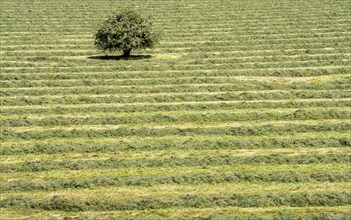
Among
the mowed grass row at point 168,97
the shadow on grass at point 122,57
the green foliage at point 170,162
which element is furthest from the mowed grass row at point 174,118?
the shadow on grass at point 122,57

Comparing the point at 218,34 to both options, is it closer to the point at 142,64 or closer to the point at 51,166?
the point at 142,64

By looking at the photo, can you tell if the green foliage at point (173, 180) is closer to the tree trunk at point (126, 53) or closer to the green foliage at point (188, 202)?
the green foliage at point (188, 202)

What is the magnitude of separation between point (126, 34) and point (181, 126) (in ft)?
44.6

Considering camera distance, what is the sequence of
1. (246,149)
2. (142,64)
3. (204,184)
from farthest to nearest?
(142,64)
(246,149)
(204,184)

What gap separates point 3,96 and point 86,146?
946 cm

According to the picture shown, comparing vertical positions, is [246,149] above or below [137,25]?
below

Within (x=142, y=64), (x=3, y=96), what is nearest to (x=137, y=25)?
(x=142, y=64)

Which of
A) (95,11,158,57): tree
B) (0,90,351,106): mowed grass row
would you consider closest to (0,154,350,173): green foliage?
(0,90,351,106): mowed grass row

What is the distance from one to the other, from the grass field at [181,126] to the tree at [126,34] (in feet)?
4.44

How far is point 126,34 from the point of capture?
3684 cm

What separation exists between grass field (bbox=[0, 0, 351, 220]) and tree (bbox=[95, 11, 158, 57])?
135cm

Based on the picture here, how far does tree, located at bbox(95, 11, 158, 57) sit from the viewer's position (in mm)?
36844

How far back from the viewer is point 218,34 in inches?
1809

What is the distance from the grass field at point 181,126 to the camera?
17.8 m
